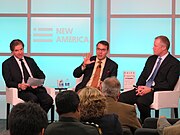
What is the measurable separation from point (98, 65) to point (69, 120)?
377 centimetres

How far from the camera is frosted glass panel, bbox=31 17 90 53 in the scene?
7523mm

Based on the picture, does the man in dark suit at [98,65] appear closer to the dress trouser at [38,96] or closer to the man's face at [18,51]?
the dress trouser at [38,96]

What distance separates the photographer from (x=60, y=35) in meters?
7.55

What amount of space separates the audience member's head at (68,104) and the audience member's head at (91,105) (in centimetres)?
22

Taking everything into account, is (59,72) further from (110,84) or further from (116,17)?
(110,84)

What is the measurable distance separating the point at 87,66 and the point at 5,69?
4.55 feet

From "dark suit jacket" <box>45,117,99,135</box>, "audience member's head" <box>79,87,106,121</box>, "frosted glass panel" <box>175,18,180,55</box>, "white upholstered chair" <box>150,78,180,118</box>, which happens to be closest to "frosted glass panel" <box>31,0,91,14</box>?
"frosted glass panel" <box>175,18,180,55</box>

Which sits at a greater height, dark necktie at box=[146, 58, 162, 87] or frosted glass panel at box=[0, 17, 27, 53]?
frosted glass panel at box=[0, 17, 27, 53]

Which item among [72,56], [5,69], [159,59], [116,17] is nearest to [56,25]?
[72,56]

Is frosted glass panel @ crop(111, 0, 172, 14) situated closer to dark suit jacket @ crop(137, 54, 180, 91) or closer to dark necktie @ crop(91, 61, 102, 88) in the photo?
dark necktie @ crop(91, 61, 102, 88)

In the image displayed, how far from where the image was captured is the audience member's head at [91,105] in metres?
3.16

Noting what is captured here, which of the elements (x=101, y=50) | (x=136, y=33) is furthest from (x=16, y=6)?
(x=136, y=33)

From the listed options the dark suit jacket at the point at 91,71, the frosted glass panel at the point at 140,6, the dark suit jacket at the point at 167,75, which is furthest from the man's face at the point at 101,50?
the frosted glass panel at the point at 140,6

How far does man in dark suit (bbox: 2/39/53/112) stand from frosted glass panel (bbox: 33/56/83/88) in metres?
0.98
